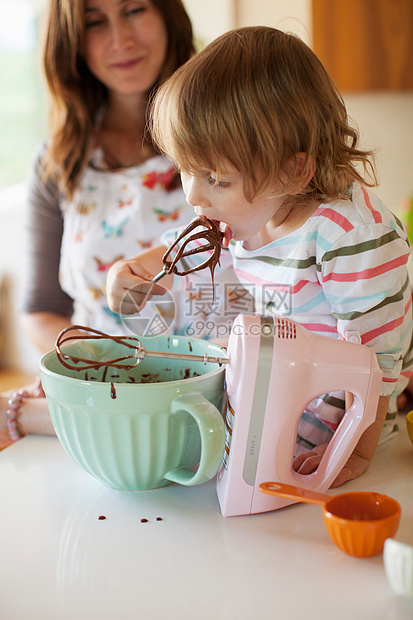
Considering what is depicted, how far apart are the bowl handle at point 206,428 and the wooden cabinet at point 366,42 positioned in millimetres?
1934

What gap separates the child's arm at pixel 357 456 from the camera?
2.05 feet

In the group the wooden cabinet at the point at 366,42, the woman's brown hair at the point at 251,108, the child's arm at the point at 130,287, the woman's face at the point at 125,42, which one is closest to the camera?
the woman's brown hair at the point at 251,108

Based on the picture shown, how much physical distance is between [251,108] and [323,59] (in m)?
1.84

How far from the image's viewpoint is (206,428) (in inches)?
21.0

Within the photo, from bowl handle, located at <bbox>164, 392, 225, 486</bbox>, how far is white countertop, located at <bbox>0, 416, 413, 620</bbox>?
6 cm

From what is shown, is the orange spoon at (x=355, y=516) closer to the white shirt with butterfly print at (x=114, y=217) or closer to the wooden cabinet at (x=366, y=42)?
the white shirt with butterfly print at (x=114, y=217)

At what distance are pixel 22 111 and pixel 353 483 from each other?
2.92 metres

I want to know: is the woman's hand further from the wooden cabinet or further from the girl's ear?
the wooden cabinet

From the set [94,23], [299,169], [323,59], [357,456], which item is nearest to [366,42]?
[323,59]

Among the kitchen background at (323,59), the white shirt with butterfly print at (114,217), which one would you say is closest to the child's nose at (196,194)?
the white shirt with butterfly print at (114,217)

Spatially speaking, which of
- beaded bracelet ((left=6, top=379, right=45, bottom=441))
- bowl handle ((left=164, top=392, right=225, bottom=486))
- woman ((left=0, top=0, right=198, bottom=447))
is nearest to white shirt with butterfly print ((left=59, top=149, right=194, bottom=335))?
woman ((left=0, top=0, right=198, bottom=447))

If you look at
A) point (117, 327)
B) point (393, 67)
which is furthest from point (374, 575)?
point (393, 67)

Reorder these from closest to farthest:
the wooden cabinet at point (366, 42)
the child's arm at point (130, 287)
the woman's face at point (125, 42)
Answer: the child's arm at point (130, 287)
the woman's face at point (125, 42)
the wooden cabinet at point (366, 42)

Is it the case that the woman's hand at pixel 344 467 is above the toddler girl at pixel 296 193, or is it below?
below
